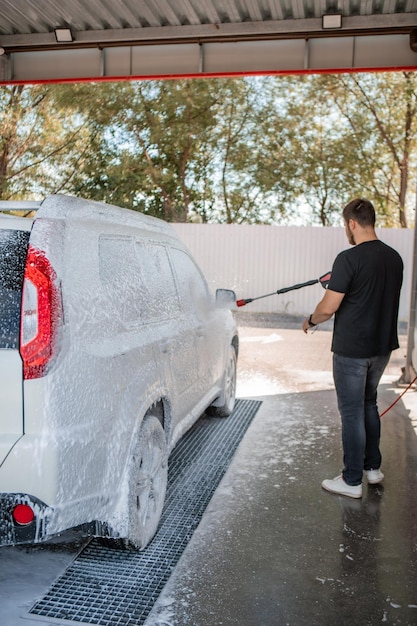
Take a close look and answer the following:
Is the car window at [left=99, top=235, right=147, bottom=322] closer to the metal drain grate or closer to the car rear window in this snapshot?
the car rear window

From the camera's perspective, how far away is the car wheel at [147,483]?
3537 millimetres

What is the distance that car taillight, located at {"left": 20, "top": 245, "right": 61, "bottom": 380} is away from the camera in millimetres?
2779

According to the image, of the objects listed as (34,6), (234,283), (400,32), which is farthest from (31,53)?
(234,283)

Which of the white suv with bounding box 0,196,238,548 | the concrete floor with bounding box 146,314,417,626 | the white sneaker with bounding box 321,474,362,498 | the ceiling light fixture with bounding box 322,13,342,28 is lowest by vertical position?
the concrete floor with bounding box 146,314,417,626

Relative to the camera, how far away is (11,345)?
9.20ft

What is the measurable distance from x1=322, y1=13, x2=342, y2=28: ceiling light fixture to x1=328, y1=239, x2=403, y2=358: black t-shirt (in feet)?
11.8

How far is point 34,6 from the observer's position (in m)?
7.39

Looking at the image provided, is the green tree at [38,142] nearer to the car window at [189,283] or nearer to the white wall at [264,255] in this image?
the white wall at [264,255]

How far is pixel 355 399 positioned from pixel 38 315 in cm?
256

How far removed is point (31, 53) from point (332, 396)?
5.57m

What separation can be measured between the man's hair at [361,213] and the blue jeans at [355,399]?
89cm

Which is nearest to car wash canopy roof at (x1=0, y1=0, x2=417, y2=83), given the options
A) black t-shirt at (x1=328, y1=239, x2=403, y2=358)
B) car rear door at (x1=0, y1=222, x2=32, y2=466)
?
black t-shirt at (x1=328, y1=239, x2=403, y2=358)

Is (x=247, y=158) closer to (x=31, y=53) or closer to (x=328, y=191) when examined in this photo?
(x=328, y=191)

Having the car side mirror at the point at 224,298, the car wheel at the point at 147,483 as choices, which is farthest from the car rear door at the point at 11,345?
the car side mirror at the point at 224,298
